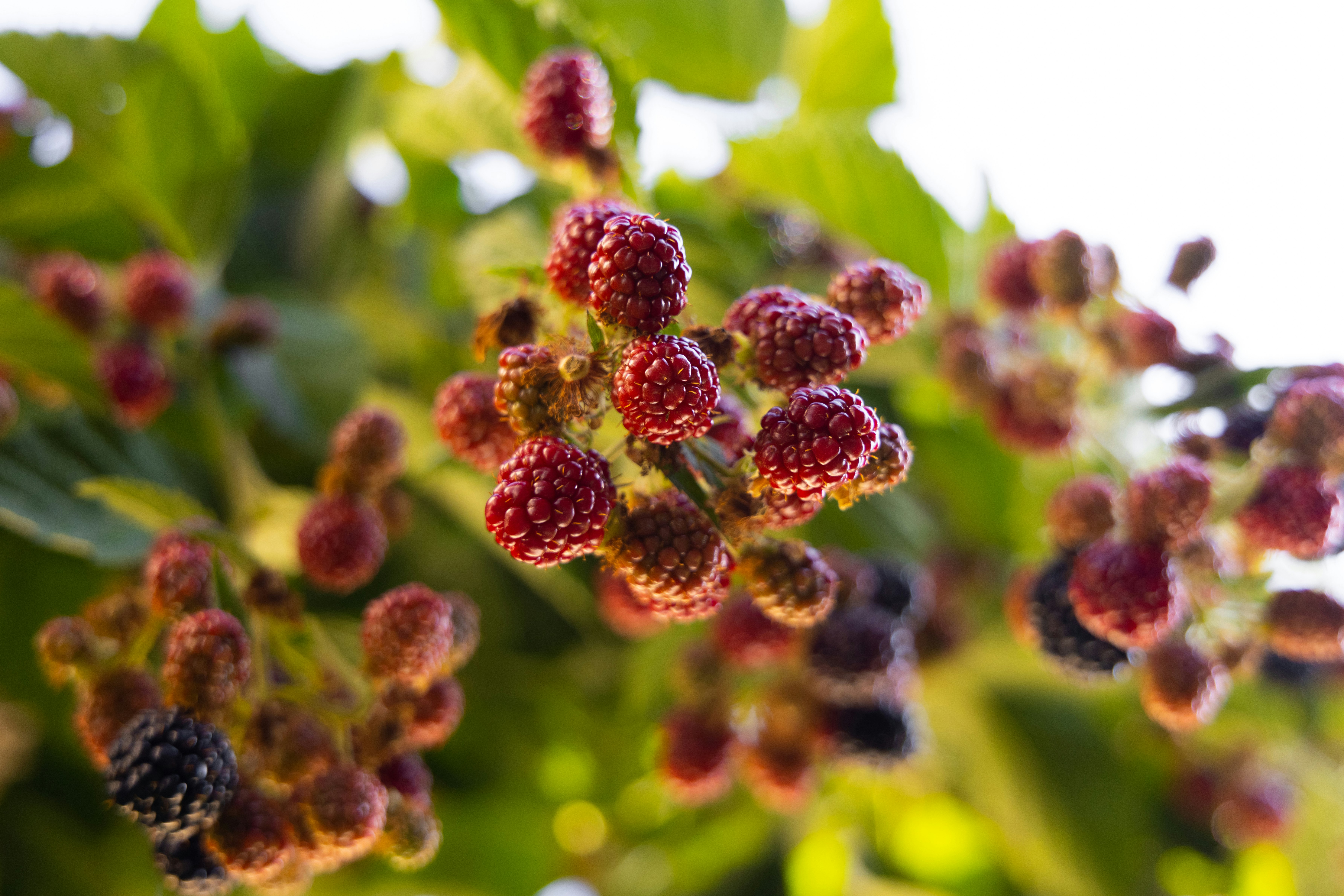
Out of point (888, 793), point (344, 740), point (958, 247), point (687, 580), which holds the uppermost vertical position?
point (687, 580)

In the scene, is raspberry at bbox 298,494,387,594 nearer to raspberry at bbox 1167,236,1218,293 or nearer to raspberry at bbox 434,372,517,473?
raspberry at bbox 434,372,517,473

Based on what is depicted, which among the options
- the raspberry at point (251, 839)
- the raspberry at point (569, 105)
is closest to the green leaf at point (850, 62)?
the raspberry at point (569, 105)

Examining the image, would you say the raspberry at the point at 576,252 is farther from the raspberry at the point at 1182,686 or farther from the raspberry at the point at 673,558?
the raspberry at the point at 1182,686

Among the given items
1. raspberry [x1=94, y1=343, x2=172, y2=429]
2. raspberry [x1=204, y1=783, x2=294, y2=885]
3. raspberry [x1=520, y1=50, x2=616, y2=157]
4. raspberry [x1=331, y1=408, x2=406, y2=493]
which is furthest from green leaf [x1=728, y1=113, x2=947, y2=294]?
raspberry [x1=204, y1=783, x2=294, y2=885]

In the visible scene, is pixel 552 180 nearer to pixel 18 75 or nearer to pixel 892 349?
pixel 892 349

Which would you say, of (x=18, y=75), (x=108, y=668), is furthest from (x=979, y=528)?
(x=18, y=75)

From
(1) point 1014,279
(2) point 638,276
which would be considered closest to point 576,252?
(2) point 638,276
